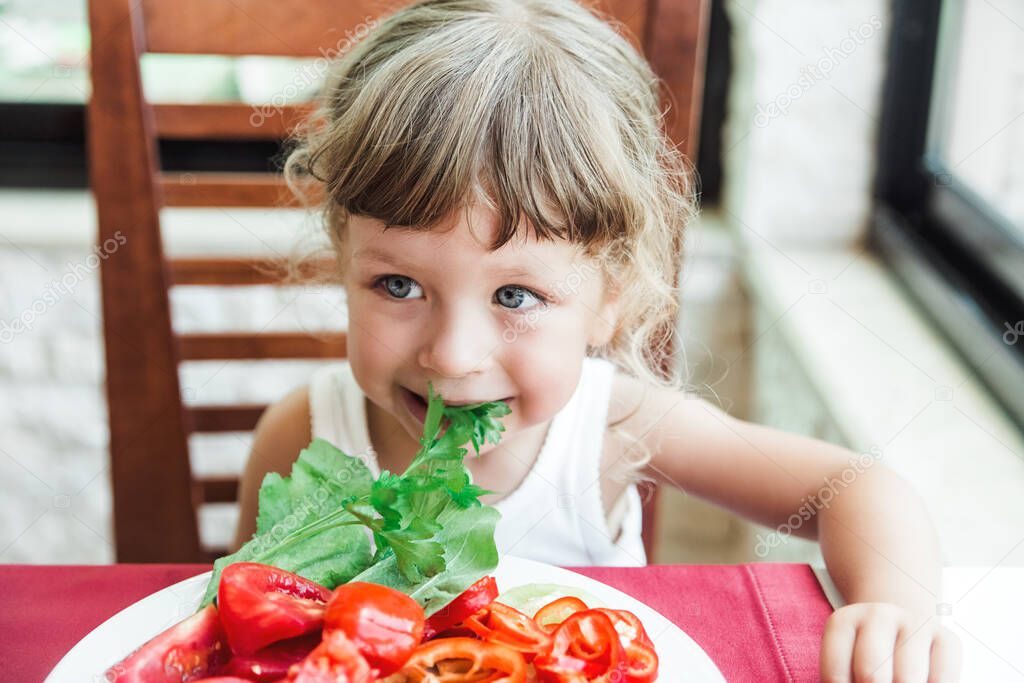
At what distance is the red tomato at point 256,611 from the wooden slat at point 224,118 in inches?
26.7

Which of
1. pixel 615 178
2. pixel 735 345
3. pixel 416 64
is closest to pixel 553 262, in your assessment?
pixel 615 178

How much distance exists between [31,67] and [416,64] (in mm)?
1375

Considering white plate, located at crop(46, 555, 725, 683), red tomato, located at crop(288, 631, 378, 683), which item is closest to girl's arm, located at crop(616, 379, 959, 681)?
white plate, located at crop(46, 555, 725, 683)

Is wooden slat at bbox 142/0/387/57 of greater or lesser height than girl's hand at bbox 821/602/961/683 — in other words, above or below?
above

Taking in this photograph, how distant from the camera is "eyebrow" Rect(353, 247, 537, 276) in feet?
2.81

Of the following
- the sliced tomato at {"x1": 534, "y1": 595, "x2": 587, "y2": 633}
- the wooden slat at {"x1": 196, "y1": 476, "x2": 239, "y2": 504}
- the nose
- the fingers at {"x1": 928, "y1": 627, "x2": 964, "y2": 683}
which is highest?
the nose

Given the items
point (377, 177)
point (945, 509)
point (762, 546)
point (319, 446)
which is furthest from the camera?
point (762, 546)

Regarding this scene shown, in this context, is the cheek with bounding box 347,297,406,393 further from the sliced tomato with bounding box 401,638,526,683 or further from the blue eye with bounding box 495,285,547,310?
the sliced tomato with bounding box 401,638,526,683

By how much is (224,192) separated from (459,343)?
53cm

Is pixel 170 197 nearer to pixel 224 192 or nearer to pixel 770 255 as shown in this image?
pixel 224 192

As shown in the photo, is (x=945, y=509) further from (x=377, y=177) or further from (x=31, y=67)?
(x=31, y=67)

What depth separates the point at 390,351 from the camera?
91 centimetres

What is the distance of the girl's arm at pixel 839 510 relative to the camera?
2.38 feet

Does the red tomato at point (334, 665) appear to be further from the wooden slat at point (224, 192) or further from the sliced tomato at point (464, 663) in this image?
the wooden slat at point (224, 192)
